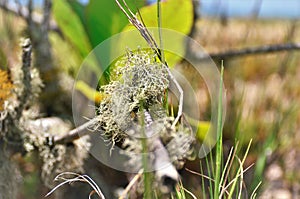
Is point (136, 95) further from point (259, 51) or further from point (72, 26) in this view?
point (259, 51)

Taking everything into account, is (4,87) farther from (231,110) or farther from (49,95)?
(231,110)

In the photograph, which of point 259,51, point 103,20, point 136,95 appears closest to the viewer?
point 136,95

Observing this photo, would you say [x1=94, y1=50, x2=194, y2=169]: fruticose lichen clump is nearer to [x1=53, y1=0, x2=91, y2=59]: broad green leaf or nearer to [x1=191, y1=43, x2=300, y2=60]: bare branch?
[x1=53, y1=0, x2=91, y2=59]: broad green leaf

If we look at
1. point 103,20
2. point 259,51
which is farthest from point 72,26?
point 259,51

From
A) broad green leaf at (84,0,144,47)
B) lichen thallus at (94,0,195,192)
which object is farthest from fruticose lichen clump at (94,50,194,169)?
broad green leaf at (84,0,144,47)

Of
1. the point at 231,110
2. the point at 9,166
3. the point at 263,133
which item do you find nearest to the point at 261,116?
the point at 263,133

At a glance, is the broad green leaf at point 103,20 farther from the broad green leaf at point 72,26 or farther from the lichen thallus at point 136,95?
the lichen thallus at point 136,95

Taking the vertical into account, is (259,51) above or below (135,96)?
below

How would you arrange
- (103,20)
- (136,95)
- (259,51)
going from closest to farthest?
(136,95) < (103,20) < (259,51)
